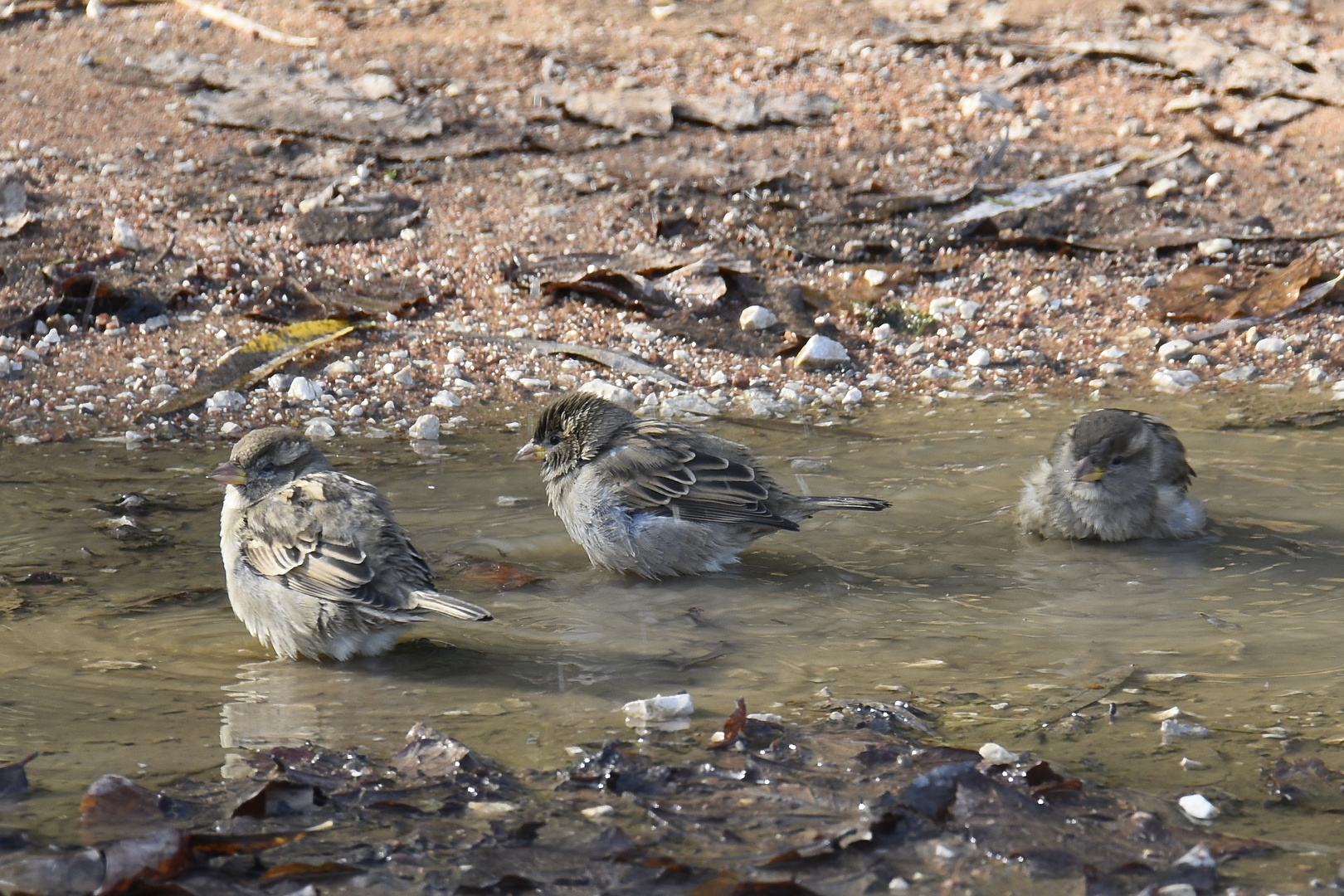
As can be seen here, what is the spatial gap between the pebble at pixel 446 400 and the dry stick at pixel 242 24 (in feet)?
20.1

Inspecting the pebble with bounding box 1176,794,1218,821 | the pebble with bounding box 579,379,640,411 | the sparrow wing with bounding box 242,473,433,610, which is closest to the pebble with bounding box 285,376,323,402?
the pebble with bounding box 579,379,640,411

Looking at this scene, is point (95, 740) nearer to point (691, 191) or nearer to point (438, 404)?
point (438, 404)

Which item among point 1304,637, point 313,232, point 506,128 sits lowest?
point 1304,637

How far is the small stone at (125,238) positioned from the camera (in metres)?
10.4

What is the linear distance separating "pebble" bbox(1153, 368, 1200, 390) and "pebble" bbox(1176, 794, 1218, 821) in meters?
5.71

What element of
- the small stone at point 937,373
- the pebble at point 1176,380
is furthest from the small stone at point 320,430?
the pebble at point 1176,380

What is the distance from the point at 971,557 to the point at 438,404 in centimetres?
373

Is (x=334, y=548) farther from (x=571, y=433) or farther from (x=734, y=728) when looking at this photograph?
(x=734, y=728)

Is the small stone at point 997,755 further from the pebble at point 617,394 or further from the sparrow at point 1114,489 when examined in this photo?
the pebble at point 617,394

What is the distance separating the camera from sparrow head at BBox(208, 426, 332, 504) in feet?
20.2

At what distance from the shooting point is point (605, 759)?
15.1 feet

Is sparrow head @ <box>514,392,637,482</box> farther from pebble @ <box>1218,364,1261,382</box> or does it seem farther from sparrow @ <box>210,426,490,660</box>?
pebble @ <box>1218,364,1261,382</box>

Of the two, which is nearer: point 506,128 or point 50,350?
point 50,350

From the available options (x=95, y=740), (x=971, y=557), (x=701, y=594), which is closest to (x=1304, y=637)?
(x=971, y=557)
